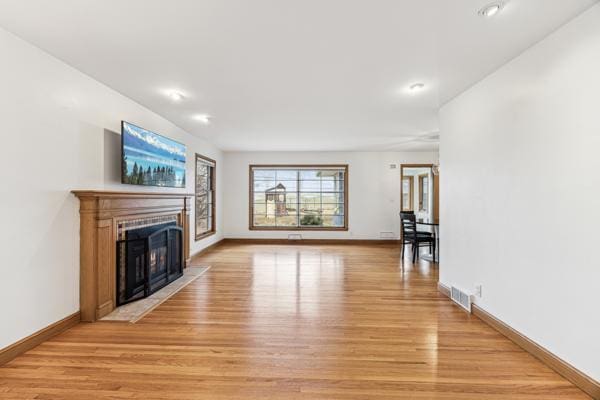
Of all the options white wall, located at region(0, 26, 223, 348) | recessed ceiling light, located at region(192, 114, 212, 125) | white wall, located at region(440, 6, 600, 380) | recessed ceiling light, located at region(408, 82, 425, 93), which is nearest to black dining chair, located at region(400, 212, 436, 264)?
white wall, located at region(440, 6, 600, 380)

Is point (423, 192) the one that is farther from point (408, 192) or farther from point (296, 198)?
point (296, 198)

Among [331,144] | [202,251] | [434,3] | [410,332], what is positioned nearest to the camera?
[434,3]

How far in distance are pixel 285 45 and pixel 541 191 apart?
2.28 m

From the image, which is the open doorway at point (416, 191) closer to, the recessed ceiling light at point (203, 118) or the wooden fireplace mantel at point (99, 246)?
the recessed ceiling light at point (203, 118)

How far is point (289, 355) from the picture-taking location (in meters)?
2.34

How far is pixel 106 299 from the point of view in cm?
307

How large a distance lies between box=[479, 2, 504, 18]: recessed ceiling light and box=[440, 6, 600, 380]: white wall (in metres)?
0.59

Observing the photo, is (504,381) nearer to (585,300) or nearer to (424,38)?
(585,300)

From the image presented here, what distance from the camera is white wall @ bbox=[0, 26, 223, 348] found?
2.22 m

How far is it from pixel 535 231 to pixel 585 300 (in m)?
0.58

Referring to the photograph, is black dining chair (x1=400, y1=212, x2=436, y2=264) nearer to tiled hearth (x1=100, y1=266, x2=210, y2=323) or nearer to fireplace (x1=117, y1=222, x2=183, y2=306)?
tiled hearth (x1=100, y1=266, x2=210, y2=323)

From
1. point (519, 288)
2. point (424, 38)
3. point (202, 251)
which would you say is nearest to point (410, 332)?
point (519, 288)

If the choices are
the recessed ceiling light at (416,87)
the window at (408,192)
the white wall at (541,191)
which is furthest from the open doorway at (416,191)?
the white wall at (541,191)

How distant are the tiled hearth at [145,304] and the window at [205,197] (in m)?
1.88
